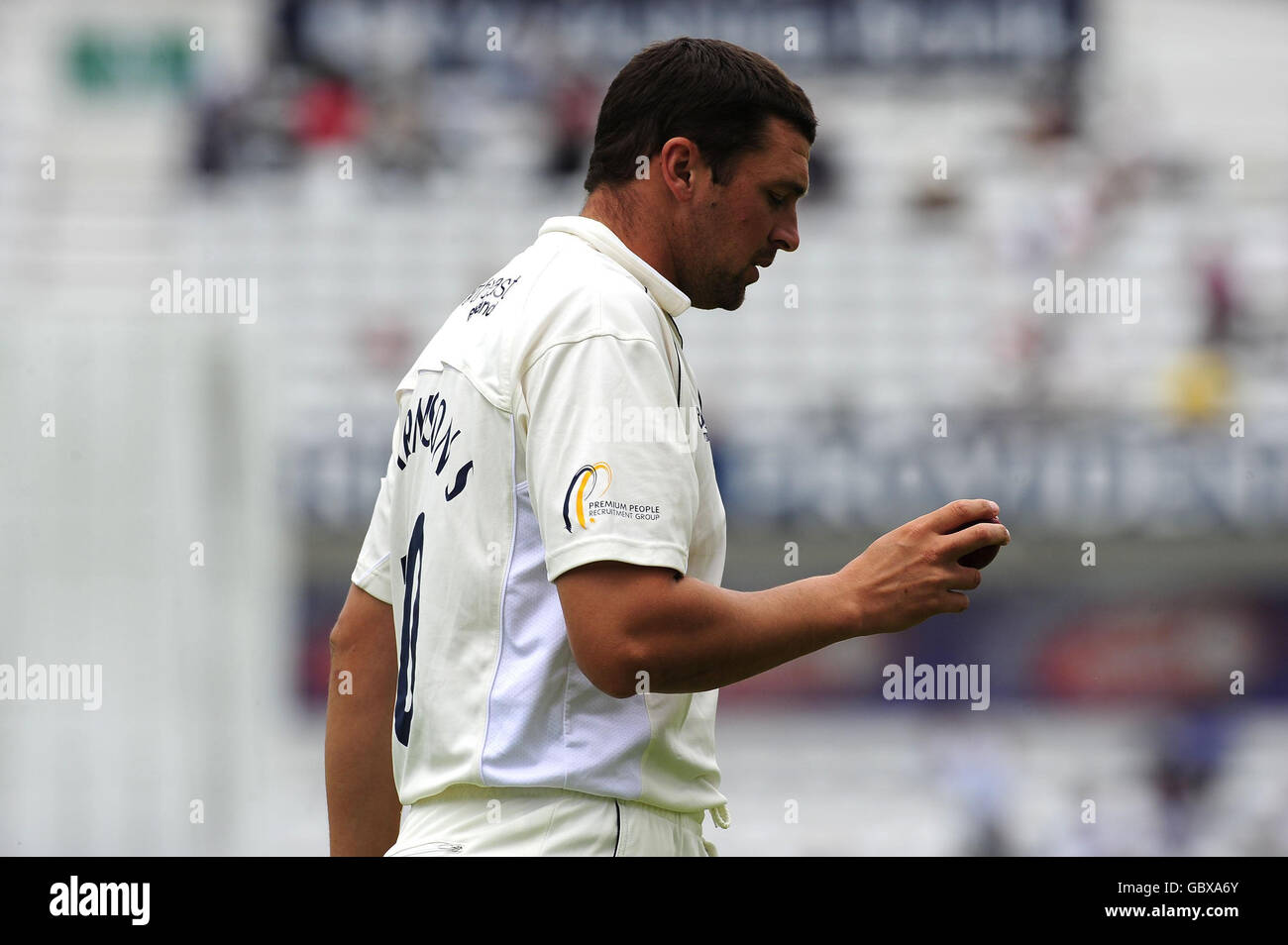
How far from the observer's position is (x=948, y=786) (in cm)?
899

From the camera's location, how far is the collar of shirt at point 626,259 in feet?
5.66

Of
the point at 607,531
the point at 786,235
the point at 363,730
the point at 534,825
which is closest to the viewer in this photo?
the point at 607,531

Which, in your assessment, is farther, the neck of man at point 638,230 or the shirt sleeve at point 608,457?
the neck of man at point 638,230

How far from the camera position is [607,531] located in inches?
58.4

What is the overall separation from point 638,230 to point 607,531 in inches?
17.5

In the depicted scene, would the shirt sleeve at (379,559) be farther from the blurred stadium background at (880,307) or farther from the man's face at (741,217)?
the blurred stadium background at (880,307)

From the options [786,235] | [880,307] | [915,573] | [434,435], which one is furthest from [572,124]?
[915,573]

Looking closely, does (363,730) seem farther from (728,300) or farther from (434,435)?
(728,300)

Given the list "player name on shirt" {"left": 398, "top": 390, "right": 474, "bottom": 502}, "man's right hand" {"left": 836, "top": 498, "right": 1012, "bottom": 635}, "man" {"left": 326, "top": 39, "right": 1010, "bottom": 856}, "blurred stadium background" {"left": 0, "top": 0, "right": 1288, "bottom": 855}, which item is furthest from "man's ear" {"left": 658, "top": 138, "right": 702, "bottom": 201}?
"blurred stadium background" {"left": 0, "top": 0, "right": 1288, "bottom": 855}

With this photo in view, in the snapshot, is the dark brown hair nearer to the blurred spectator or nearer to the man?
the man

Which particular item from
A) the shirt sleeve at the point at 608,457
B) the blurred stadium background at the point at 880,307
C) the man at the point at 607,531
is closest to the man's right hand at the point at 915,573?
the man at the point at 607,531

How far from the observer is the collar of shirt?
173 cm

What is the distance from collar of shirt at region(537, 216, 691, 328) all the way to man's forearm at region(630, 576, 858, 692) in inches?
13.8

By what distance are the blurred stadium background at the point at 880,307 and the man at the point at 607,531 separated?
6426mm
